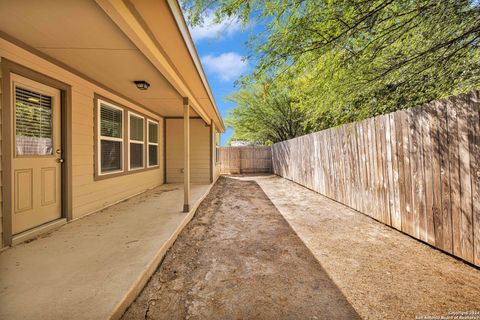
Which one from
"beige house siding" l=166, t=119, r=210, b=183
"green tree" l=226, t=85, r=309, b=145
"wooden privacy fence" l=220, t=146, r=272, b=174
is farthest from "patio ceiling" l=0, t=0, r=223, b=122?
"wooden privacy fence" l=220, t=146, r=272, b=174

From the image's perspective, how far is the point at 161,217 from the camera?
3.45 metres

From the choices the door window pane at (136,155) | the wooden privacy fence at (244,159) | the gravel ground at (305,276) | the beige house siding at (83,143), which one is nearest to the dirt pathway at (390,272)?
the gravel ground at (305,276)

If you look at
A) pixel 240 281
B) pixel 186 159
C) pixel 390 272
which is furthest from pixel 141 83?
pixel 390 272

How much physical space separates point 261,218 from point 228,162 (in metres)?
9.03

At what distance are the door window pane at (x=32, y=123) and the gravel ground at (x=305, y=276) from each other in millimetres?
2239

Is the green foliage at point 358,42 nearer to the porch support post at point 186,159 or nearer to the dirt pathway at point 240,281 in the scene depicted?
the porch support post at point 186,159

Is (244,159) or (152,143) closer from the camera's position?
(152,143)

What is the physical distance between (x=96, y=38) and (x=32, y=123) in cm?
148

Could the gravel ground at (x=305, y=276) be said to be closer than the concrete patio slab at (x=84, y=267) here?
No

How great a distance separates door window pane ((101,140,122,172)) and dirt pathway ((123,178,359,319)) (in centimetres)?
230

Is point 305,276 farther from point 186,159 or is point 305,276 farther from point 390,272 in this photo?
point 186,159

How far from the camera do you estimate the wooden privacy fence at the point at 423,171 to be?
2072 millimetres

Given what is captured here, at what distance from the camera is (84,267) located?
6.34 ft

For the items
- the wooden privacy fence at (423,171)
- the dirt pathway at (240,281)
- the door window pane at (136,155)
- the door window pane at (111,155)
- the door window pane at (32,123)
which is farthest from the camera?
the door window pane at (136,155)
